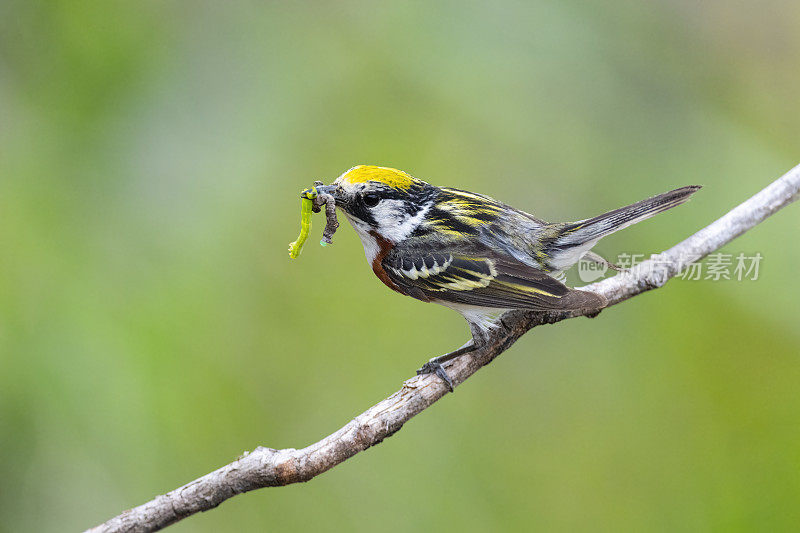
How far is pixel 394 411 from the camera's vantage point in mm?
2221

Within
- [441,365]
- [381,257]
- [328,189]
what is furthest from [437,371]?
[328,189]

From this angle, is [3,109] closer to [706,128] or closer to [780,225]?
[706,128]

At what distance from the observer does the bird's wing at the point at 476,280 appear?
2.40m

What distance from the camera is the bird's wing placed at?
2402 millimetres

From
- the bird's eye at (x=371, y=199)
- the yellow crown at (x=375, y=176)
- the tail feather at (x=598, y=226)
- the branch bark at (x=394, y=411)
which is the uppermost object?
the yellow crown at (x=375, y=176)

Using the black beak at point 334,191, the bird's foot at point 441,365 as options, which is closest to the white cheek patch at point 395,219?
the black beak at point 334,191

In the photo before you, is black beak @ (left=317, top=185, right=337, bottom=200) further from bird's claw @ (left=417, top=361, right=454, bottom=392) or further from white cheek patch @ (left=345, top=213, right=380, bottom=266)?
bird's claw @ (left=417, top=361, right=454, bottom=392)

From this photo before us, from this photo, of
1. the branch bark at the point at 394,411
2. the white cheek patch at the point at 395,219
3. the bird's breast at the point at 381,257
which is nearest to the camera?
the branch bark at the point at 394,411

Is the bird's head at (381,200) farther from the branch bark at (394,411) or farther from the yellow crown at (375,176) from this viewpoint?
the branch bark at (394,411)

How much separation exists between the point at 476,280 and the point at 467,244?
15 centimetres

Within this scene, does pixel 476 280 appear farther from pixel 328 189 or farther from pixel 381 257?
pixel 328 189

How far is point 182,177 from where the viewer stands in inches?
105

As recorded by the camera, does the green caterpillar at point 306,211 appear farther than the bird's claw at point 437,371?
No

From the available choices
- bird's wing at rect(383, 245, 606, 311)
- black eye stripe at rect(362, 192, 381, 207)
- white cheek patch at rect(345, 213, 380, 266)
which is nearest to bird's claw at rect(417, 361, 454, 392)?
bird's wing at rect(383, 245, 606, 311)
